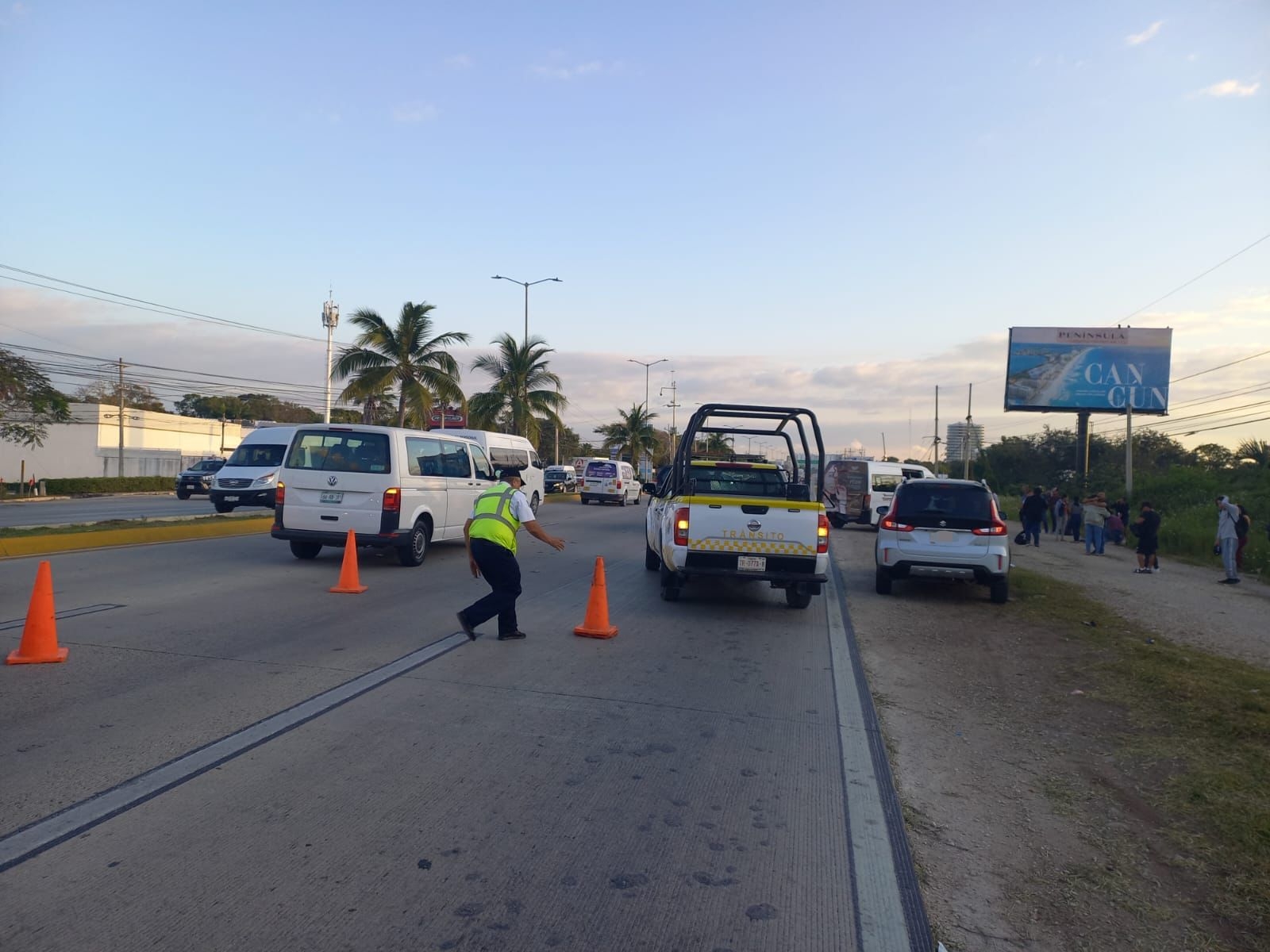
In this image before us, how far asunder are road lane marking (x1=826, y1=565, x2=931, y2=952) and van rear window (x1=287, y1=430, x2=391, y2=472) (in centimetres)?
829

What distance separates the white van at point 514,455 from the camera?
2700cm

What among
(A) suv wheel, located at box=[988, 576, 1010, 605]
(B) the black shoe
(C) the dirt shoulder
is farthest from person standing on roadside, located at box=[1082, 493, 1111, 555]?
(B) the black shoe

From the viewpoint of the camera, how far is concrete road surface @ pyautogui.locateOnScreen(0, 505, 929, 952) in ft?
11.8

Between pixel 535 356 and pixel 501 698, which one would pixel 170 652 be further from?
pixel 535 356

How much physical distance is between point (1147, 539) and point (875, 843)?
16803 mm

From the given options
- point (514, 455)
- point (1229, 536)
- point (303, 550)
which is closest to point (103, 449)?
point (514, 455)

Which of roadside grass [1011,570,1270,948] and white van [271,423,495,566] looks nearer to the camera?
roadside grass [1011,570,1270,948]

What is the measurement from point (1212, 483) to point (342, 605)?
105ft

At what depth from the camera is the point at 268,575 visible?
1281 cm

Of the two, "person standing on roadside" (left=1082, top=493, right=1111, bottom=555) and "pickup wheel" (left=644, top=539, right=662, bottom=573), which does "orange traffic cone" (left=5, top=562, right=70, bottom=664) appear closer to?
"pickup wheel" (left=644, top=539, right=662, bottom=573)

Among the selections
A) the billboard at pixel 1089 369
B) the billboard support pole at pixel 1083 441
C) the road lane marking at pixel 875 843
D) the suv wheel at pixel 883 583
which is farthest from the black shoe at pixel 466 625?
the billboard support pole at pixel 1083 441

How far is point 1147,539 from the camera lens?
18.8 metres

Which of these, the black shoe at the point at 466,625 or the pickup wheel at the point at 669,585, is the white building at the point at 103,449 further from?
the black shoe at the point at 466,625

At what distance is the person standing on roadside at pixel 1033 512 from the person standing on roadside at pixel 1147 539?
507 centimetres
